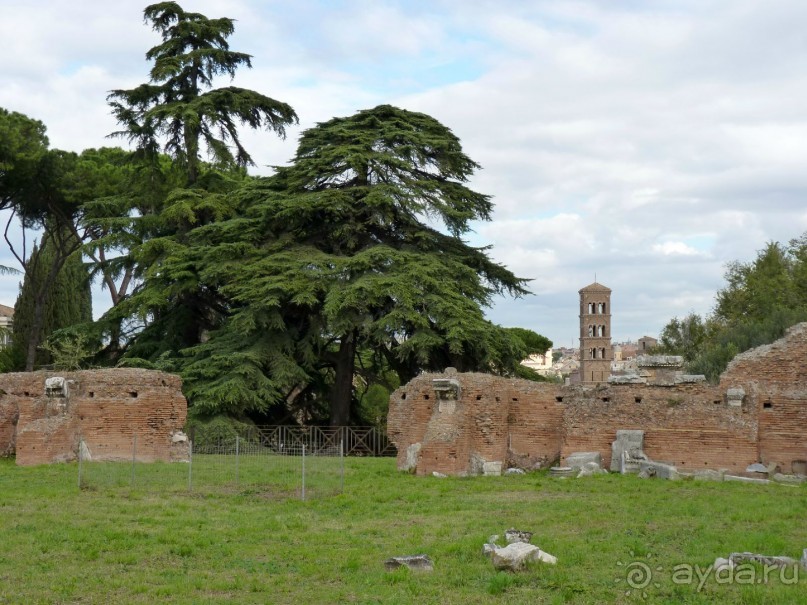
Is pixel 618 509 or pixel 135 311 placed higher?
pixel 135 311

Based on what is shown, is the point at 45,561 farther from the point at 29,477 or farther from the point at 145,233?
the point at 145,233

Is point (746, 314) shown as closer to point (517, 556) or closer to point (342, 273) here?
point (342, 273)

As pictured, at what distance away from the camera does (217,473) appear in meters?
16.5

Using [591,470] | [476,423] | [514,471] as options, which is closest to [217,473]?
[476,423]

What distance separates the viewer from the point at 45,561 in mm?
9234

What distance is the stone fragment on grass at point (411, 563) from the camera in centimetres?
879

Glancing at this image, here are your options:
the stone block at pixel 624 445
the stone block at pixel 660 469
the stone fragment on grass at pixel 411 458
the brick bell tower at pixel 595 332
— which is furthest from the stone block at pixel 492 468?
the brick bell tower at pixel 595 332

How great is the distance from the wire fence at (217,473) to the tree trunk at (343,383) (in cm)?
758

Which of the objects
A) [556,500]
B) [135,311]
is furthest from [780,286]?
[556,500]

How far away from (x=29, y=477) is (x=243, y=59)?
19.3 m

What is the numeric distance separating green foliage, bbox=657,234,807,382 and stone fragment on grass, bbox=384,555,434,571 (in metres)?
26.6

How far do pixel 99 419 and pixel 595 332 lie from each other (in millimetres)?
53312

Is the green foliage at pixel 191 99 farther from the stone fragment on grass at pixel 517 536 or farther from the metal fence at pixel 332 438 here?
the stone fragment on grass at pixel 517 536

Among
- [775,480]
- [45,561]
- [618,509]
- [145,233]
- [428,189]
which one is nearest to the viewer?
[45,561]
